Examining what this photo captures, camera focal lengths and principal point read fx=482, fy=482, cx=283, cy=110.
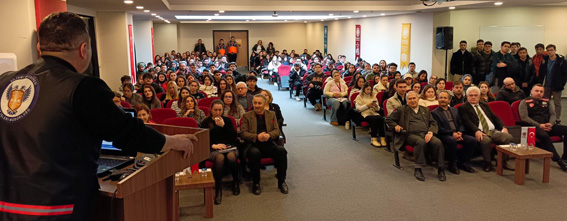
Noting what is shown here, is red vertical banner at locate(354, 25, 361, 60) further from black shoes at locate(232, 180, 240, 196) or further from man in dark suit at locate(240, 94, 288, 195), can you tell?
black shoes at locate(232, 180, 240, 196)

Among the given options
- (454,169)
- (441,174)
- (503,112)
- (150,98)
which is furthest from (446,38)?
(150,98)

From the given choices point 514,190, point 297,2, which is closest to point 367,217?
point 514,190

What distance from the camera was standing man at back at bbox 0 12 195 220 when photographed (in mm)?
1642

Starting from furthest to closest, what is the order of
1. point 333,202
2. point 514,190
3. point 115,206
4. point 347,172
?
point 347,172 < point 514,190 < point 333,202 < point 115,206

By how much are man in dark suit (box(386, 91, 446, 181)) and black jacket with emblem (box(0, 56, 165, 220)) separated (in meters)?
4.51

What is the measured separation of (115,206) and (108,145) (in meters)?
0.71

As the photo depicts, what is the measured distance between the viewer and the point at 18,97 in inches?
66.0

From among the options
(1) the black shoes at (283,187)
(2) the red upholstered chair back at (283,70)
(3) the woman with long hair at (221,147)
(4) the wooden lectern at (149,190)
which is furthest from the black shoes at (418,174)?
(2) the red upholstered chair back at (283,70)

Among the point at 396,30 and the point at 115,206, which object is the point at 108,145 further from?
the point at 396,30

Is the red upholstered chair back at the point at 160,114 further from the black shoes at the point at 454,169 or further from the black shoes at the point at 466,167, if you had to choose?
the black shoes at the point at 466,167

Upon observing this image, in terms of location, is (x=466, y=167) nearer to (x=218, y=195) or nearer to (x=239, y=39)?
(x=218, y=195)

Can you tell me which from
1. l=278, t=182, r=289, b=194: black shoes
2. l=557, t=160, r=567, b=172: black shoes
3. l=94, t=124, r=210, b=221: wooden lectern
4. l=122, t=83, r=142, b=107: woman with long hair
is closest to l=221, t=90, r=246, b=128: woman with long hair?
l=278, t=182, r=289, b=194: black shoes

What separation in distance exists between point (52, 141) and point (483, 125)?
18.3 feet

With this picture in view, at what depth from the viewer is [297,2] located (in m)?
11.6
